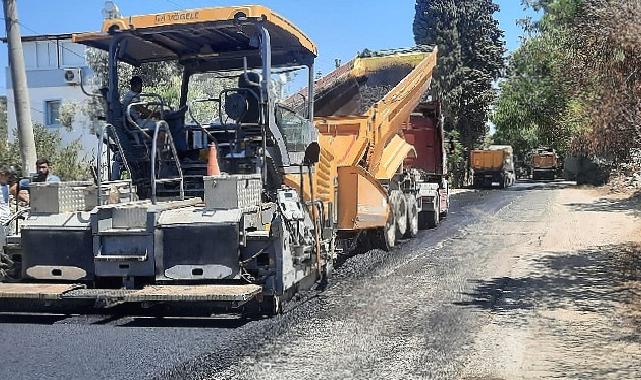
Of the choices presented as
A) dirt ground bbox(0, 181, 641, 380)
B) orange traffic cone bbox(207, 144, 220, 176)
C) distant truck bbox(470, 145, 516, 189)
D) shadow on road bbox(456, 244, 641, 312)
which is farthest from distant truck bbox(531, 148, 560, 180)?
orange traffic cone bbox(207, 144, 220, 176)

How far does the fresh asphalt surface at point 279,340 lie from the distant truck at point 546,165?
41163 millimetres

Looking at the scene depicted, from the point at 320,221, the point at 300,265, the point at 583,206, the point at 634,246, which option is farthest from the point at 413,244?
the point at 583,206

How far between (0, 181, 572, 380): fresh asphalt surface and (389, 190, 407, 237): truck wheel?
11.2 ft

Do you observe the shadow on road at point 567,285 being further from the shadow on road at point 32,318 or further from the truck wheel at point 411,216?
the shadow on road at point 32,318

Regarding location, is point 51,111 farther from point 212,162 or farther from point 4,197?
point 212,162

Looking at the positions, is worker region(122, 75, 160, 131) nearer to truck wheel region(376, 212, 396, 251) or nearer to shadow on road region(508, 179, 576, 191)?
truck wheel region(376, 212, 396, 251)

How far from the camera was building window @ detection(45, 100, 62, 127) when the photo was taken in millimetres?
37750

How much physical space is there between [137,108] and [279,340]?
329 centimetres

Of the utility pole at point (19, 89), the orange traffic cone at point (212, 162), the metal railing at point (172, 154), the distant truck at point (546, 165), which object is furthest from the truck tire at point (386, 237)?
the distant truck at point (546, 165)

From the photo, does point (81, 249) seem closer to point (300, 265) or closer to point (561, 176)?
point (300, 265)

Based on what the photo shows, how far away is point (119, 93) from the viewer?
8.07 m

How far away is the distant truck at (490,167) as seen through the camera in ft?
117

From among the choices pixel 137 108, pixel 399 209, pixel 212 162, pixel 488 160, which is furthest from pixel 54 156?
pixel 488 160

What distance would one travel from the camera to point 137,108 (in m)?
7.98
